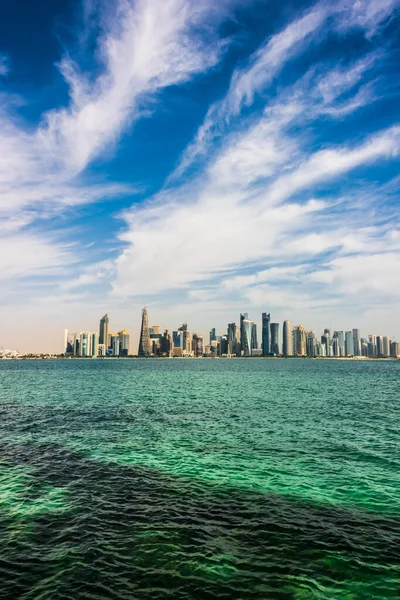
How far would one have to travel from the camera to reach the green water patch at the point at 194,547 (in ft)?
52.9

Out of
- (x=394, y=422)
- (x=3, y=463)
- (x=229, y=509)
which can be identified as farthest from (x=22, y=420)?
(x=394, y=422)

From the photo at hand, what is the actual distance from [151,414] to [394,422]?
35.3 metres

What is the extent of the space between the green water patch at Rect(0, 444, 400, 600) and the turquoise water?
0.23 feet

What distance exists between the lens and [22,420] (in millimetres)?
55594

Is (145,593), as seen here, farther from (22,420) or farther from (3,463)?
(22,420)

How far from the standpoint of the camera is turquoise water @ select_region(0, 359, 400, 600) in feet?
54.3

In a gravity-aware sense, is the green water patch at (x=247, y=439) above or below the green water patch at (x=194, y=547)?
below

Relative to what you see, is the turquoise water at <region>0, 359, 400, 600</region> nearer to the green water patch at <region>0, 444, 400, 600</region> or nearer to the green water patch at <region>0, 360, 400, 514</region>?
the green water patch at <region>0, 444, 400, 600</region>

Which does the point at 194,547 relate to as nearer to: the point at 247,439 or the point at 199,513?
the point at 199,513

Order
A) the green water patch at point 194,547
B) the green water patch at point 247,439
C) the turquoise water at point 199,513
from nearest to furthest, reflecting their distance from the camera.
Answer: the green water patch at point 194,547 → the turquoise water at point 199,513 → the green water patch at point 247,439

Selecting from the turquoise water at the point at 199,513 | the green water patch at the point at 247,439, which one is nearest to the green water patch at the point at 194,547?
the turquoise water at the point at 199,513

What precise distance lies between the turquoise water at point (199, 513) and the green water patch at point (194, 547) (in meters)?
0.07

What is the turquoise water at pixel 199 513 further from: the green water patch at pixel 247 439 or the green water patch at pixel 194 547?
the green water patch at pixel 247 439

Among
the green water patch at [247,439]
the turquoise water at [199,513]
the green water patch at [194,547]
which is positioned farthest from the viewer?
the green water patch at [247,439]
